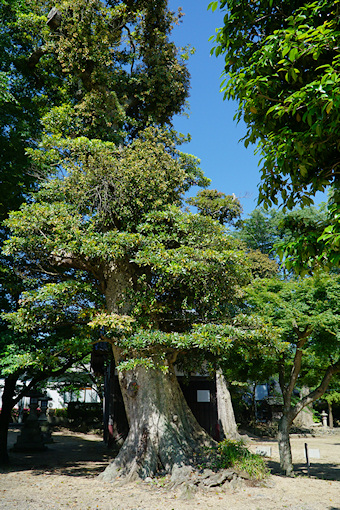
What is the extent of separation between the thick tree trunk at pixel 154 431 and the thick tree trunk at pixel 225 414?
7675 mm

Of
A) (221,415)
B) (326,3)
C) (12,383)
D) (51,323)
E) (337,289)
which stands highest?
(326,3)

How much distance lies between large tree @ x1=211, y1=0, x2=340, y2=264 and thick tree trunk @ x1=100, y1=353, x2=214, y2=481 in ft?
20.3

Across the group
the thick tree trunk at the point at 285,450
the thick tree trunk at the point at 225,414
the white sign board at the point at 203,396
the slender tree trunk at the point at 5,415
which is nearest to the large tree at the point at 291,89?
the thick tree trunk at the point at 285,450

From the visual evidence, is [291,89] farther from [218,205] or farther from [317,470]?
[218,205]

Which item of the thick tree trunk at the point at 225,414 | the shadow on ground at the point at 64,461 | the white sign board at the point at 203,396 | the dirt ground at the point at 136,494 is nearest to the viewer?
the dirt ground at the point at 136,494

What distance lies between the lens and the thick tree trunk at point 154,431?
847 centimetres

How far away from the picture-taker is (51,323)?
9.48m

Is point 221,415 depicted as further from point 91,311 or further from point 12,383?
point 91,311

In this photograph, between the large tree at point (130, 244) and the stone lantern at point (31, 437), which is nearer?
the large tree at point (130, 244)

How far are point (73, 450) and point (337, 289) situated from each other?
11962mm

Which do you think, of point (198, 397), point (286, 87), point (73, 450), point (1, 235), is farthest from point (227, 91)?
point (73, 450)

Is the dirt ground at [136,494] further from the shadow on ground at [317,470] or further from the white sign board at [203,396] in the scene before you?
the white sign board at [203,396]

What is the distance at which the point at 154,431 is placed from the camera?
29.0 ft

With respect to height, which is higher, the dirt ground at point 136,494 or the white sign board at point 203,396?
the white sign board at point 203,396
